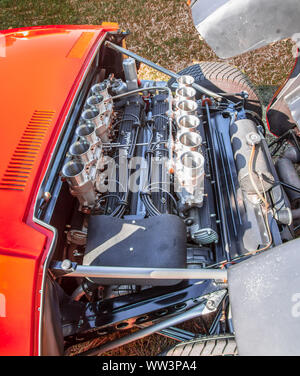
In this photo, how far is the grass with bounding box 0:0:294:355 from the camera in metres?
3.49

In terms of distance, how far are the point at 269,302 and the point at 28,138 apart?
1.17m

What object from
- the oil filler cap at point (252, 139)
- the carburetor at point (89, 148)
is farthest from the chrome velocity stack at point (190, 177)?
the carburetor at point (89, 148)

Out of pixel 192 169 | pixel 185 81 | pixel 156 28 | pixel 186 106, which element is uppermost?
pixel 156 28

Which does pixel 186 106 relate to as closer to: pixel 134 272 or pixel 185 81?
pixel 185 81

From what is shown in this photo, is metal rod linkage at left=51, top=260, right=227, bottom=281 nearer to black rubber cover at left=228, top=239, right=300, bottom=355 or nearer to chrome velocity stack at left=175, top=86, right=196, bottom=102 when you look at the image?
black rubber cover at left=228, top=239, right=300, bottom=355

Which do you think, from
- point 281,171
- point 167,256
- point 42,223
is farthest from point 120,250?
point 281,171

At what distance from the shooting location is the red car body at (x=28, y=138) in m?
1.01

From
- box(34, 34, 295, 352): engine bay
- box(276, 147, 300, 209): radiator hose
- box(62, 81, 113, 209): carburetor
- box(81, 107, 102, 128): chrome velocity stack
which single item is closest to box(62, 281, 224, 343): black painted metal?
box(34, 34, 295, 352): engine bay

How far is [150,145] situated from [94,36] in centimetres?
89

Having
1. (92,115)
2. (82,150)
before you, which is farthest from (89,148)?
(92,115)

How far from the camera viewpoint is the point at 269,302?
89 centimetres

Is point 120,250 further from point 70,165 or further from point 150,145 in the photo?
point 150,145

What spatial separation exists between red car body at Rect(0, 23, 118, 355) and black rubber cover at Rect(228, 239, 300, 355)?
0.63m

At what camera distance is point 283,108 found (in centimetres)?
208
